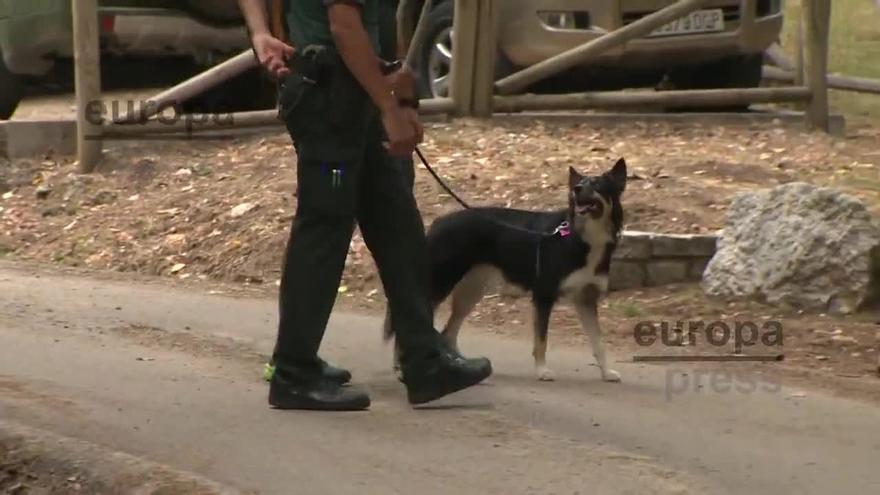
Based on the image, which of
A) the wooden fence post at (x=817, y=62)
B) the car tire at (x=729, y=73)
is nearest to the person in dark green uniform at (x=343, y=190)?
the wooden fence post at (x=817, y=62)

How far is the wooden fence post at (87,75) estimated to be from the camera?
10688 mm

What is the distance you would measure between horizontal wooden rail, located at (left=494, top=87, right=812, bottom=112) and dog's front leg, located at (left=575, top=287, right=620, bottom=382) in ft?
14.9

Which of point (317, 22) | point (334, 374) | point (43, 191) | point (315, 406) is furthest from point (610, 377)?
point (43, 191)

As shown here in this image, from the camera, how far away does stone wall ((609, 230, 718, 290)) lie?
8461 millimetres

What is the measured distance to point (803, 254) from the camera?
801 centimetres

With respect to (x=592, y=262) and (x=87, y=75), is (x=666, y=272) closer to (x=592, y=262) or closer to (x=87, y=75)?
(x=592, y=262)

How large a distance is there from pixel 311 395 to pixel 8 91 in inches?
292

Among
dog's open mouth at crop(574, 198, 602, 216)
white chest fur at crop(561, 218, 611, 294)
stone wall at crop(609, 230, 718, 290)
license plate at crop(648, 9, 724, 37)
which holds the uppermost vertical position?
license plate at crop(648, 9, 724, 37)

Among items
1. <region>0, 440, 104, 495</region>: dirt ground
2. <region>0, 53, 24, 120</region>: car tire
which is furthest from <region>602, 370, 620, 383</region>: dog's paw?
<region>0, 53, 24, 120</region>: car tire

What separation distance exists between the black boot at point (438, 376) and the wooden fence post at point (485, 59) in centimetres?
528

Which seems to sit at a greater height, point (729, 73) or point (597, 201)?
point (729, 73)

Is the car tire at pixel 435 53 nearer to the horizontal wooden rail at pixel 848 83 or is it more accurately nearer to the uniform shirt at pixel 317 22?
the horizontal wooden rail at pixel 848 83

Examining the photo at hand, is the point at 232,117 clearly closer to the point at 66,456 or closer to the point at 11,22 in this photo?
the point at 11,22

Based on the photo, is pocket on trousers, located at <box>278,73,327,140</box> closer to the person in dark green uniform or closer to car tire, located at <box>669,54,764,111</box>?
the person in dark green uniform
